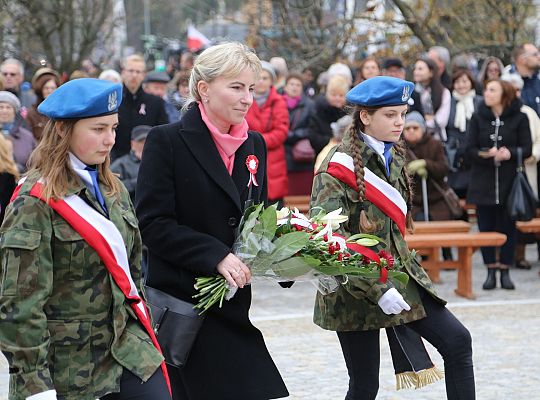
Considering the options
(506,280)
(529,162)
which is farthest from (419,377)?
(529,162)

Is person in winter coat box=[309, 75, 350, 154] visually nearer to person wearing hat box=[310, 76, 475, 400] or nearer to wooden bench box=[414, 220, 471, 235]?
wooden bench box=[414, 220, 471, 235]

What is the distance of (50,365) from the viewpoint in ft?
13.4

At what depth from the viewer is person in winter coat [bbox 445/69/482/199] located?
13.7 m

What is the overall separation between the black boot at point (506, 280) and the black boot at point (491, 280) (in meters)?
0.07

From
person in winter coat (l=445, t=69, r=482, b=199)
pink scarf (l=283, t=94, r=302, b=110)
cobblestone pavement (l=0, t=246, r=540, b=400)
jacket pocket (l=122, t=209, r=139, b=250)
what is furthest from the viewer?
pink scarf (l=283, t=94, r=302, b=110)

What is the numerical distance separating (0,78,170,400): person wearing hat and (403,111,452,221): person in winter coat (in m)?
8.11

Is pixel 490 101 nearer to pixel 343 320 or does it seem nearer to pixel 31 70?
pixel 343 320

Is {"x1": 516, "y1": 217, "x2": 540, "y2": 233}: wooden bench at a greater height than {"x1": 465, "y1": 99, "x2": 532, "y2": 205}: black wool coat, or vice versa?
{"x1": 465, "y1": 99, "x2": 532, "y2": 205}: black wool coat

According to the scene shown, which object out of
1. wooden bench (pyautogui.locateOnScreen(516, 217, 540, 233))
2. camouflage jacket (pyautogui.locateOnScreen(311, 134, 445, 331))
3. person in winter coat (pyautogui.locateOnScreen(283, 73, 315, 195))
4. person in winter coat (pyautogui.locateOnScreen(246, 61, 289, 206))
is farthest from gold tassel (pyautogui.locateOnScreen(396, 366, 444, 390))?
person in winter coat (pyautogui.locateOnScreen(283, 73, 315, 195))

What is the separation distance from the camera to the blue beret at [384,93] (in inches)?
223

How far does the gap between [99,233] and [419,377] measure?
225 centimetres

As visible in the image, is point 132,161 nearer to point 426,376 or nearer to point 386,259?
point 426,376

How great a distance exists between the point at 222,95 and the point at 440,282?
24.6 ft

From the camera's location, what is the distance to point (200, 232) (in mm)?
5012
